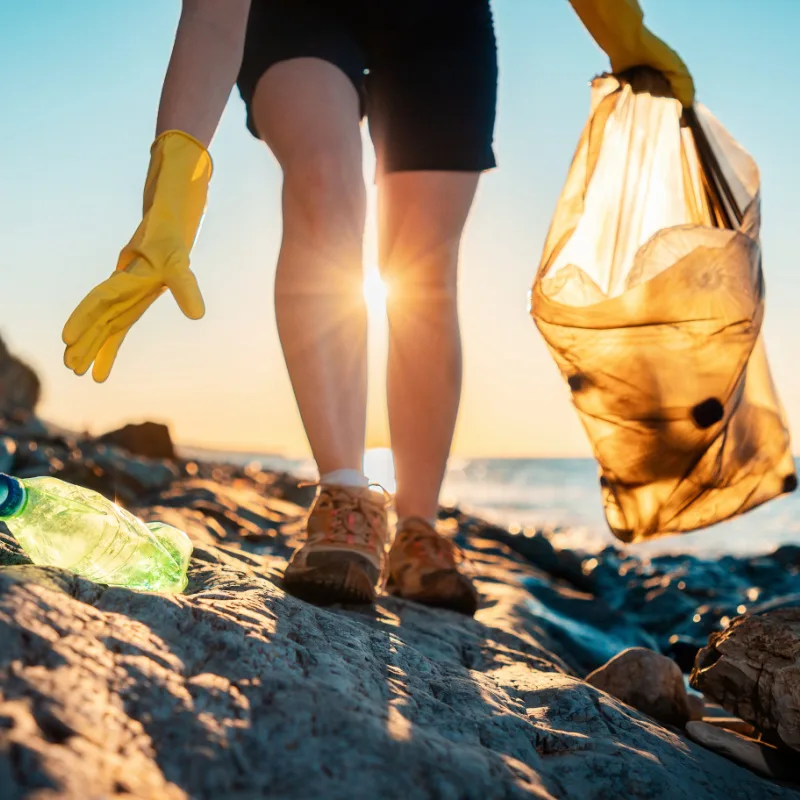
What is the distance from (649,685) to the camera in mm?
1468

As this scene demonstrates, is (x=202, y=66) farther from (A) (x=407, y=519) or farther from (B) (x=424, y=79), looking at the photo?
(A) (x=407, y=519)

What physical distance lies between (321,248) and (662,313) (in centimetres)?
92

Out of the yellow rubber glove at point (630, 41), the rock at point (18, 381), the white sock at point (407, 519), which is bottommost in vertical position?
the rock at point (18, 381)

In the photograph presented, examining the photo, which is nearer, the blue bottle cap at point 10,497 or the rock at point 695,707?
the blue bottle cap at point 10,497

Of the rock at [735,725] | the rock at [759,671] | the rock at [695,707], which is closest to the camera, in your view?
the rock at [759,671]

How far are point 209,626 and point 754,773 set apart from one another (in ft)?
3.07

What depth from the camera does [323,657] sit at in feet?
3.02

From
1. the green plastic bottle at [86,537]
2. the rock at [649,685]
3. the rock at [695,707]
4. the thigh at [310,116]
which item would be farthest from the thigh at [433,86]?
the rock at [695,707]

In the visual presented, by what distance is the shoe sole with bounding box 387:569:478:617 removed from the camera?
1802 millimetres

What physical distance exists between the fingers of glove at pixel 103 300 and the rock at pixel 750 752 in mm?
1282

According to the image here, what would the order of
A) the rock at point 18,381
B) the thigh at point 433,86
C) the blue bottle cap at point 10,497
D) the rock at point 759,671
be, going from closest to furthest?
1. the blue bottle cap at point 10,497
2. the rock at point 759,671
3. the thigh at point 433,86
4. the rock at point 18,381

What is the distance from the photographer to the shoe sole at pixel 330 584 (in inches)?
58.1

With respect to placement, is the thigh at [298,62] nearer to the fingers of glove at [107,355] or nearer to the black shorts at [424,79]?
the black shorts at [424,79]

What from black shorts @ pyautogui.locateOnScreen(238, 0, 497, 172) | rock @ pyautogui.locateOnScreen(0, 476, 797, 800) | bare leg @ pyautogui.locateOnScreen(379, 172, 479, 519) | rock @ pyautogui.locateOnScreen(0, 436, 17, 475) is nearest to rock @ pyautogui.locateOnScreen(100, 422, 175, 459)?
rock @ pyautogui.locateOnScreen(0, 436, 17, 475)
